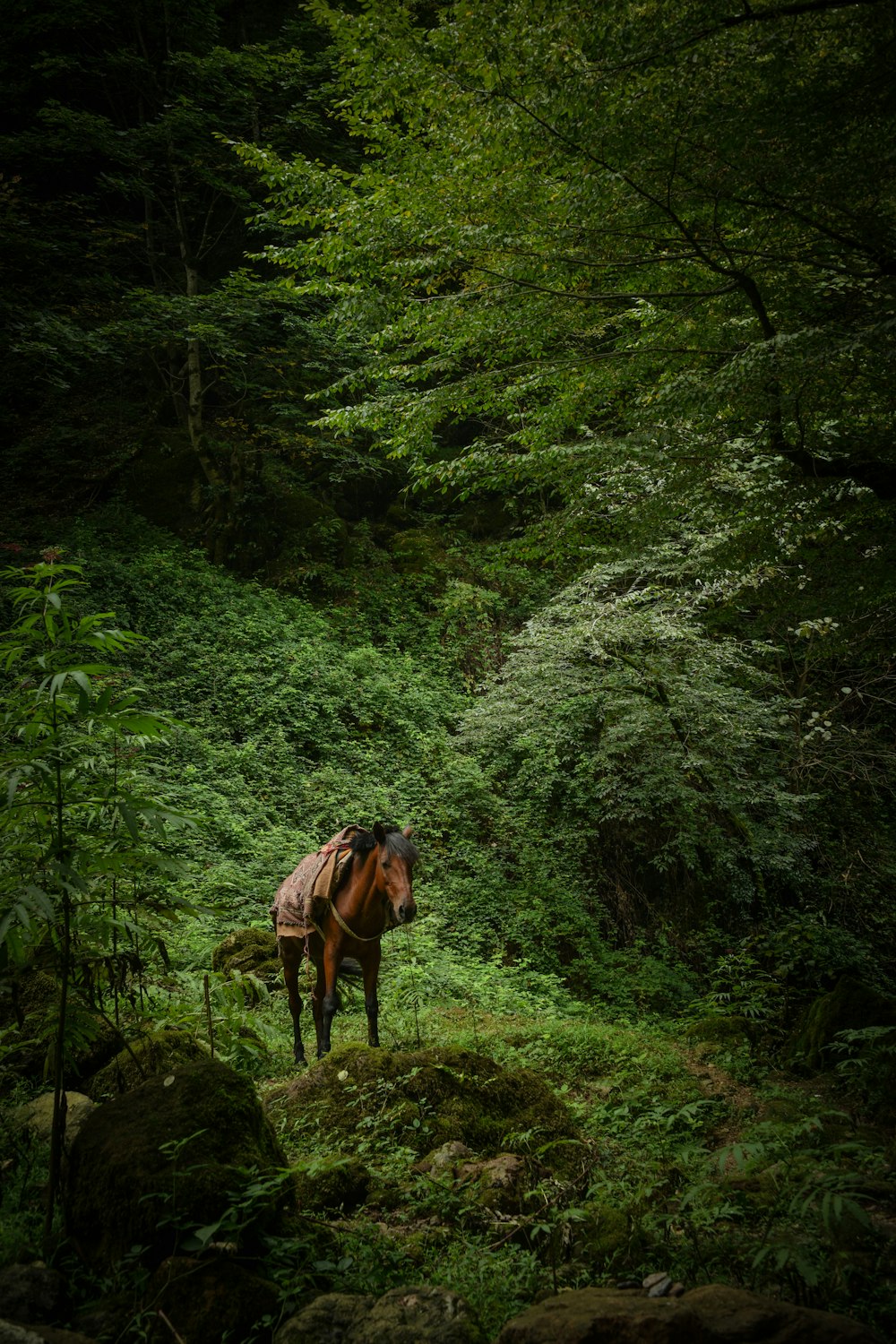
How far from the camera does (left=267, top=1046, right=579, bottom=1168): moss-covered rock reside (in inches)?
131

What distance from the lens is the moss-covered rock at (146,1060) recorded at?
10.5ft

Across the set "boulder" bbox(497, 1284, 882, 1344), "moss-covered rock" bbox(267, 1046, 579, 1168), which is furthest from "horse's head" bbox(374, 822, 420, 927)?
Answer: "boulder" bbox(497, 1284, 882, 1344)

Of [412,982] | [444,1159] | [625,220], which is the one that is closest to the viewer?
[444,1159]

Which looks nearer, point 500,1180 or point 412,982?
point 500,1180

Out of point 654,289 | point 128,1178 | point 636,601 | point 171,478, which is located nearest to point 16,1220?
point 128,1178

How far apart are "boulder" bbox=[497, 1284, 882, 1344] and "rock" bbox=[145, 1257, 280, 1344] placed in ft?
2.45

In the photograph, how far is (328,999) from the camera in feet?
15.6

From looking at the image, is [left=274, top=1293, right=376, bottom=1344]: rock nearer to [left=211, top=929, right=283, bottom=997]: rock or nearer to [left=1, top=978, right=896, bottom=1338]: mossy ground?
[left=1, top=978, right=896, bottom=1338]: mossy ground

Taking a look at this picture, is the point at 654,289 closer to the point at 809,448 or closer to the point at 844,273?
the point at 844,273

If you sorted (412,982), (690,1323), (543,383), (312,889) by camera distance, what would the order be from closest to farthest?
(690,1323) → (312,889) → (543,383) → (412,982)

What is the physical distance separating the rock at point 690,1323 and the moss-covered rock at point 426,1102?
158cm

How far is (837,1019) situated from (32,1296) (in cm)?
502

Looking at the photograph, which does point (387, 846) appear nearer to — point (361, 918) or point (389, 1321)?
point (361, 918)

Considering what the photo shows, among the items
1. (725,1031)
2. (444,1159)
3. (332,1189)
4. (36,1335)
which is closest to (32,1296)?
(36,1335)
